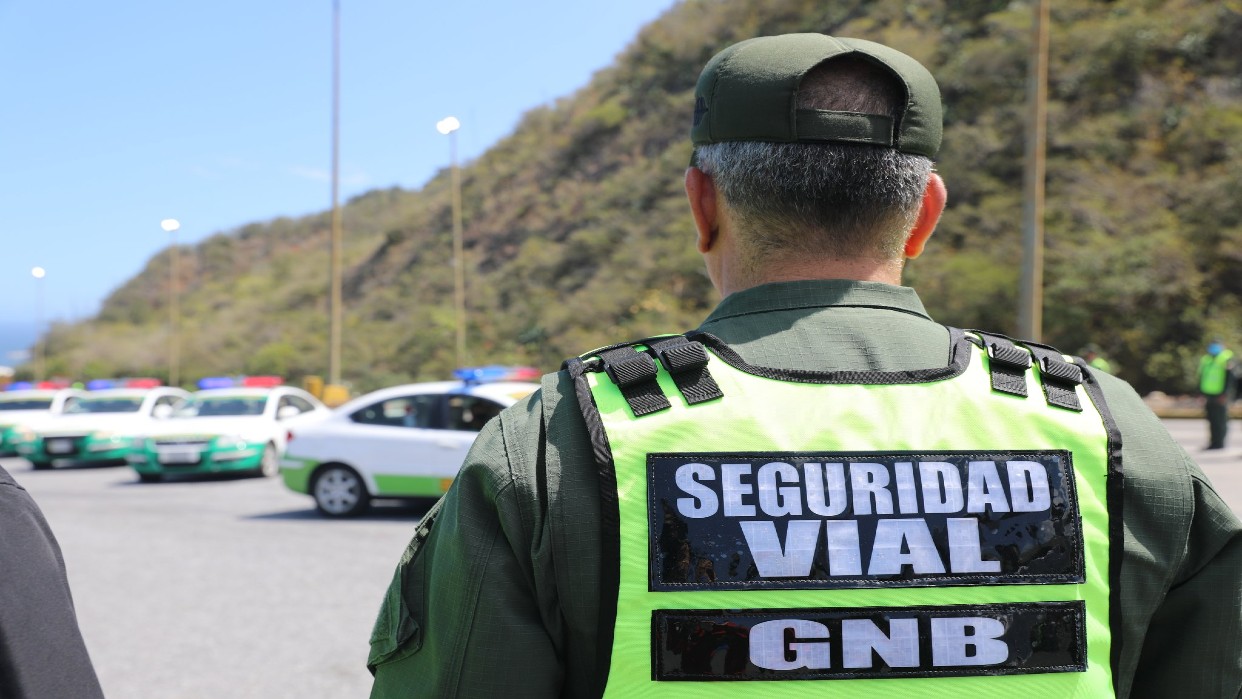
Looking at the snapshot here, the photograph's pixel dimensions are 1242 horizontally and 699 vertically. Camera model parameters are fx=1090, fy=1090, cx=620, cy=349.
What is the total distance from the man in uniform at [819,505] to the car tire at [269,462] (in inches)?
569

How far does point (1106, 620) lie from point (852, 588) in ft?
1.14

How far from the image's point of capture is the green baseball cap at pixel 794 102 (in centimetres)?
143

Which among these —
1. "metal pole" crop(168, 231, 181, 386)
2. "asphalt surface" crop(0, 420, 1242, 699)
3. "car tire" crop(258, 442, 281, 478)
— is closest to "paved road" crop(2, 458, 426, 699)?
"asphalt surface" crop(0, 420, 1242, 699)

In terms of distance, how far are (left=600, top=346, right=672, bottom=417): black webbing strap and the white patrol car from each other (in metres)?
8.88

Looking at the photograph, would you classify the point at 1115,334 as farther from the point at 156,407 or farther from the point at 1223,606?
the point at 1223,606

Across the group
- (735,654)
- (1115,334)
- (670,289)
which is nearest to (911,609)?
(735,654)

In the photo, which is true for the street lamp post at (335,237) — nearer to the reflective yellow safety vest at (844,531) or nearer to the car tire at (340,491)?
Result: the car tire at (340,491)

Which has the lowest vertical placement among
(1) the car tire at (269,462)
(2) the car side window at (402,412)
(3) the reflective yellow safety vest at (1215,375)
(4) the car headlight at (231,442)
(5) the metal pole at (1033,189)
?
(1) the car tire at (269,462)

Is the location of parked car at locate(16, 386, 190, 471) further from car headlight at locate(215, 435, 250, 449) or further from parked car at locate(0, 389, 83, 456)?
car headlight at locate(215, 435, 250, 449)

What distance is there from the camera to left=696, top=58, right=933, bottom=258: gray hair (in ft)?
4.75

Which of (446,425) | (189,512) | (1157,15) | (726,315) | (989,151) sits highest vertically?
(1157,15)

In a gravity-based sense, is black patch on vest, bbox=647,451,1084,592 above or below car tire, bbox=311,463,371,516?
above

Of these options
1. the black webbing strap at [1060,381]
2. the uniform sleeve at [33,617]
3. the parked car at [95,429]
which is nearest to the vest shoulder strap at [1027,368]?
the black webbing strap at [1060,381]

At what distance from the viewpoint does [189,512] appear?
11.6 m
